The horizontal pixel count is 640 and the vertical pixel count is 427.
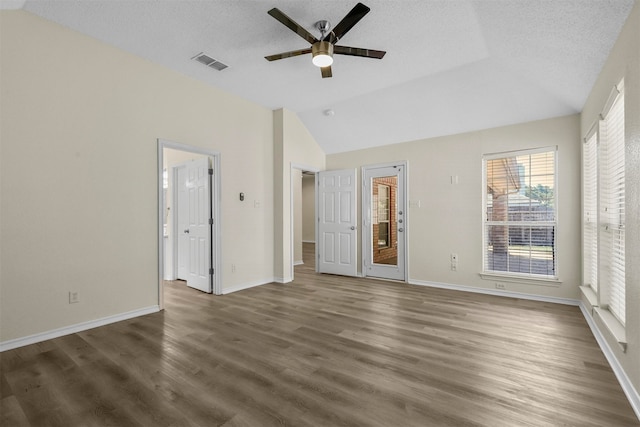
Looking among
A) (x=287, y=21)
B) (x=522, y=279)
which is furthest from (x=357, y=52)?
(x=522, y=279)

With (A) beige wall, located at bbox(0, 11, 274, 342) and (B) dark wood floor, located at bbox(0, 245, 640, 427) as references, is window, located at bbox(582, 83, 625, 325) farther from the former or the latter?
(A) beige wall, located at bbox(0, 11, 274, 342)

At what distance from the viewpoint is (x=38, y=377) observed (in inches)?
91.9

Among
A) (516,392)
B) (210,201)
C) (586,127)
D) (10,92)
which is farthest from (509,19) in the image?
(10,92)

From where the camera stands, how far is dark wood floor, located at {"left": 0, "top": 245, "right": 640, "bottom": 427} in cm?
188

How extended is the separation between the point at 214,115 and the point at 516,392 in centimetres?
464

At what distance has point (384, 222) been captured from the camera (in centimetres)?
585

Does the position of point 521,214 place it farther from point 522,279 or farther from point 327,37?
point 327,37

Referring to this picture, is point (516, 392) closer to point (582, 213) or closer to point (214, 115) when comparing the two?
point (582, 213)

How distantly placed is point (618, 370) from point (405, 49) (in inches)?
135

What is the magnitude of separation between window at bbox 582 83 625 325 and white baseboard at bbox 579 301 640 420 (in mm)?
254

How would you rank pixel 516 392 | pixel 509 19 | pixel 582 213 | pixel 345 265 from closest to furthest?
pixel 516 392, pixel 509 19, pixel 582 213, pixel 345 265

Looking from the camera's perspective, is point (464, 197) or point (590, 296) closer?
point (590, 296)

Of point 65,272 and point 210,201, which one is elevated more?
point 210,201

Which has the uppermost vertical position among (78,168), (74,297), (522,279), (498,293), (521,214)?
(78,168)
